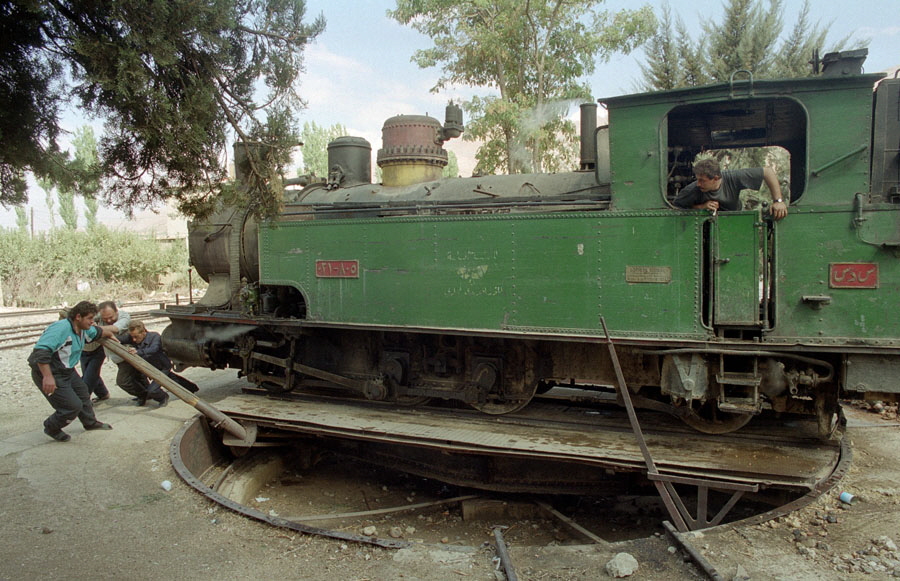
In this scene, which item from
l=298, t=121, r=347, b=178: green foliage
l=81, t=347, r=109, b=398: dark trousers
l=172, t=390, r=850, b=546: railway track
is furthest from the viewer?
l=298, t=121, r=347, b=178: green foliage

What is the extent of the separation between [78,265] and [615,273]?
25.4m

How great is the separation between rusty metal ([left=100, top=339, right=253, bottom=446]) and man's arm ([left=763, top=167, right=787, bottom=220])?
527 cm

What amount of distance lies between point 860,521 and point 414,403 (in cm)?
401

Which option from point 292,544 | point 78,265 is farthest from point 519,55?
point 78,265

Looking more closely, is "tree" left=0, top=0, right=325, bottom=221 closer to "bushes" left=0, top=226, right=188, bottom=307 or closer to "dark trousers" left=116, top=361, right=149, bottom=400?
"dark trousers" left=116, top=361, right=149, bottom=400

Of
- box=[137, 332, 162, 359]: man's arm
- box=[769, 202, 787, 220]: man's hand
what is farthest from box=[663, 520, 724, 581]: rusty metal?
box=[137, 332, 162, 359]: man's arm

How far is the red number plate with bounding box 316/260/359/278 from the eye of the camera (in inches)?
251

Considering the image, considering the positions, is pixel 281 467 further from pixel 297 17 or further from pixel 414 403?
pixel 297 17

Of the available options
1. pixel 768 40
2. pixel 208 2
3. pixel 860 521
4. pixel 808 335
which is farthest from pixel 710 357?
pixel 768 40

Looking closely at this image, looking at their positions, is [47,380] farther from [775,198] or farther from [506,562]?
[775,198]

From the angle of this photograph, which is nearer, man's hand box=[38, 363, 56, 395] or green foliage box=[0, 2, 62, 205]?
green foliage box=[0, 2, 62, 205]

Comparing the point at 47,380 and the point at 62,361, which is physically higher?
the point at 62,361

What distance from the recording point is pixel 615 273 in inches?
201

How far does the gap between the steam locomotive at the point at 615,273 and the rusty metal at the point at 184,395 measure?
96 cm
